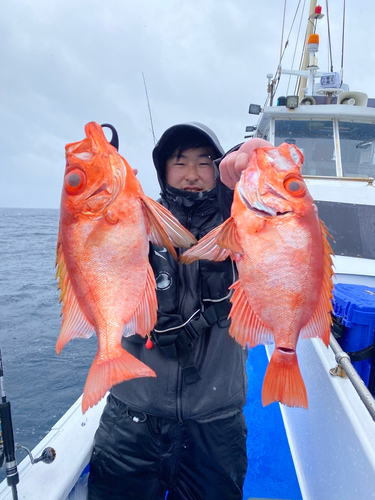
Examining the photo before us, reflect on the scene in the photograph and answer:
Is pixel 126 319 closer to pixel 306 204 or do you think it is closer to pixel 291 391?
pixel 291 391

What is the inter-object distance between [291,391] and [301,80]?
8.87 m

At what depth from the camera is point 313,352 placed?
106 inches

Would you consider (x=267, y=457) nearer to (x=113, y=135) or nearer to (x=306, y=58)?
(x=113, y=135)

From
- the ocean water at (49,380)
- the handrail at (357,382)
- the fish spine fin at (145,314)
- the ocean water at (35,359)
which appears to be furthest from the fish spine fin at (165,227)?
the ocean water at (35,359)

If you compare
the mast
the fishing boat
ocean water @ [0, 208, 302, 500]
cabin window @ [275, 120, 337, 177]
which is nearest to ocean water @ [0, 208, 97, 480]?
ocean water @ [0, 208, 302, 500]

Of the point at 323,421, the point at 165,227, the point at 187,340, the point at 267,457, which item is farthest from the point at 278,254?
the point at 267,457

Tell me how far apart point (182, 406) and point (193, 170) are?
4.57 ft

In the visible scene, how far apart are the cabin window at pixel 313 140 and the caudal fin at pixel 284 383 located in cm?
549

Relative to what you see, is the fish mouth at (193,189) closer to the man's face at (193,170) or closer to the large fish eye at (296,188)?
the man's face at (193,170)

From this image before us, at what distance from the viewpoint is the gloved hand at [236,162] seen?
62.3 inches

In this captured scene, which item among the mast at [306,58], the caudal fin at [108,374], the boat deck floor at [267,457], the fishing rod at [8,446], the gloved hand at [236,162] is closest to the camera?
the caudal fin at [108,374]

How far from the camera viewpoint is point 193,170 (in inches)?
85.9

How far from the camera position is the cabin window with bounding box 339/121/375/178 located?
6238 mm

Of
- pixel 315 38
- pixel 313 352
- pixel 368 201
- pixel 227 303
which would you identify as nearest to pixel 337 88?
pixel 315 38
